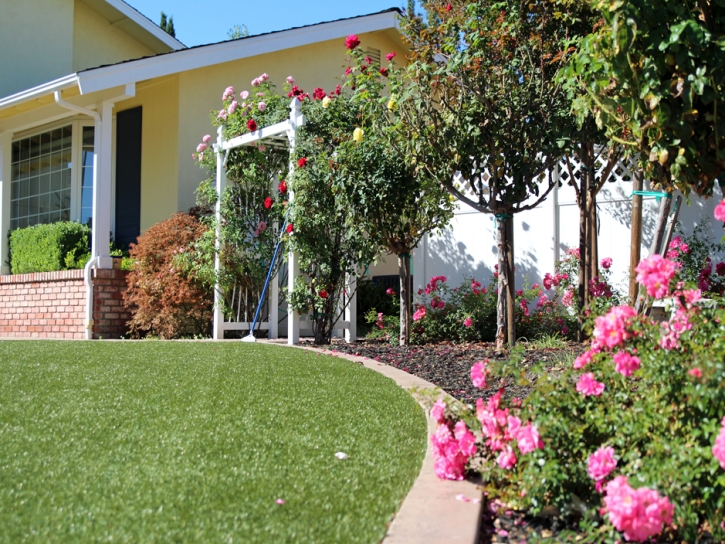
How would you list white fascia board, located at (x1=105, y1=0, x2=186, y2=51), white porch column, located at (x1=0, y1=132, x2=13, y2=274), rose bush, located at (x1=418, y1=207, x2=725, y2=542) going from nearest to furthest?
rose bush, located at (x1=418, y1=207, x2=725, y2=542) < white porch column, located at (x1=0, y1=132, x2=13, y2=274) < white fascia board, located at (x1=105, y1=0, x2=186, y2=51)

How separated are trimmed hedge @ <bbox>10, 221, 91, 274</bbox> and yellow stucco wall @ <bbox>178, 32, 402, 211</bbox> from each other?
5.00 ft

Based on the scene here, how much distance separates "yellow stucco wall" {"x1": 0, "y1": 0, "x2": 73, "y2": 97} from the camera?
1217cm

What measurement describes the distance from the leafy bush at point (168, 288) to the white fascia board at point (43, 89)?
2127 mm

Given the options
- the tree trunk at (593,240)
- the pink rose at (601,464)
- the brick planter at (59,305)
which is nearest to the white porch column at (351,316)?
the tree trunk at (593,240)

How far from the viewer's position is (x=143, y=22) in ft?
42.5

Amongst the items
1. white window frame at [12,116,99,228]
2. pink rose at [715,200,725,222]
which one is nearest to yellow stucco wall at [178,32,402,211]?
white window frame at [12,116,99,228]

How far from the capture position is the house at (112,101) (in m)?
9.38

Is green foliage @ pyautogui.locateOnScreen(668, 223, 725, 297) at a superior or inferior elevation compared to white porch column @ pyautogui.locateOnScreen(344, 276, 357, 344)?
superior

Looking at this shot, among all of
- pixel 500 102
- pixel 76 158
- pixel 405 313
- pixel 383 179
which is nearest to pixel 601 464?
pixel 500 102

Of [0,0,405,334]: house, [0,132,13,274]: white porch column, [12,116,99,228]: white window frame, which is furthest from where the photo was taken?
[0,132,13,274]: white porch column

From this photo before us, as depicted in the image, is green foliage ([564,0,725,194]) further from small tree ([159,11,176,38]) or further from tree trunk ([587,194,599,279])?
small tree ([159,11,176,38])

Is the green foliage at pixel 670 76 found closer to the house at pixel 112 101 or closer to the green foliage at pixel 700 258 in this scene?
the green foliage at pixel 700 258

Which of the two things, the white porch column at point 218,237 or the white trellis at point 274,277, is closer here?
the white trellis at point 274,277

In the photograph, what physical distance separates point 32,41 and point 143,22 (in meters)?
1.95
